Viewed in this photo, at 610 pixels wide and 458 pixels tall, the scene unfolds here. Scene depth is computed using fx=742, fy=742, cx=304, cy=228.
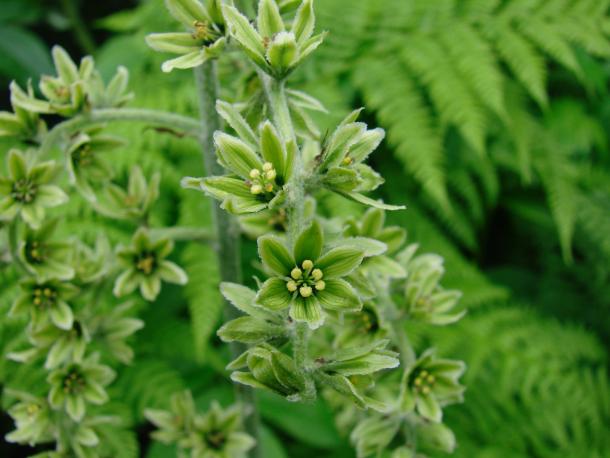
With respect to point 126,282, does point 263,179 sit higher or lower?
higher

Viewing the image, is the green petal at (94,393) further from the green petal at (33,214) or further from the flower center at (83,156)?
the flower center at (83,156)

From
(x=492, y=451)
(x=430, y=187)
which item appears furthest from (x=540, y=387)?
(x=430, y=187)

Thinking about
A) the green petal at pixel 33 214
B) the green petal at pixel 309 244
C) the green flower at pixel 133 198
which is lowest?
the green flower at pixel 133 198

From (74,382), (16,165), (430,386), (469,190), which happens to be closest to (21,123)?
(16,165)

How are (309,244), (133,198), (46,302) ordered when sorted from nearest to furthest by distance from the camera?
(309,244), (46,302), (133,198)

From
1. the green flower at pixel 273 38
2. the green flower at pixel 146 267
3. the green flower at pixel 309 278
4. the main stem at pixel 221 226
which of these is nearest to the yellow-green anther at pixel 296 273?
the green flower at pixel 309 278

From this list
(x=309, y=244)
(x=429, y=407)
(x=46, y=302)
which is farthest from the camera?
(x=46, y=302)

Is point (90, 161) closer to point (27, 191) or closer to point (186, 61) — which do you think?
point (27, 191)
